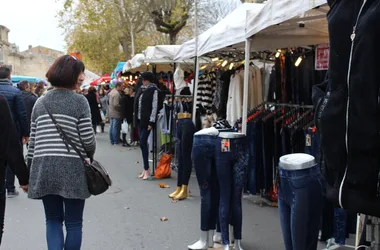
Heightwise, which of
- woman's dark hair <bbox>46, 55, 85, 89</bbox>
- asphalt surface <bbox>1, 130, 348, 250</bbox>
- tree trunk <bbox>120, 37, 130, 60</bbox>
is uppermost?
tree trunk <bbox>120, 37, 130, 60</bbox>

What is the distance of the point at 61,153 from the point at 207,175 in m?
1.57

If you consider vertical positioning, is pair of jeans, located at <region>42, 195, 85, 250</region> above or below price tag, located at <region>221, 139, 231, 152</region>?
below

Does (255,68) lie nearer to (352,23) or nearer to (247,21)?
(247,21)

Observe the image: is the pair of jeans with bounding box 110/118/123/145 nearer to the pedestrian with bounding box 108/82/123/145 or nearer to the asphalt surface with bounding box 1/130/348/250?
the pedestrian with bounding box 108/82/123/145

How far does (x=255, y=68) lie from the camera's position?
723 centimetres

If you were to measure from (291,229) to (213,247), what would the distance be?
5.43ft

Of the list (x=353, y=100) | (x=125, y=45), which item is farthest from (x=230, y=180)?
(x=125, y=45)

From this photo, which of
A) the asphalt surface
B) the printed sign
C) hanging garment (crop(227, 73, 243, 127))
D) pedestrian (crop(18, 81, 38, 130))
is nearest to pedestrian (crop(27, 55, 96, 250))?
the asphalt surface

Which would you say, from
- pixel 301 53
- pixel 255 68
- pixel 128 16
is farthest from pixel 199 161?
pixel 128 16

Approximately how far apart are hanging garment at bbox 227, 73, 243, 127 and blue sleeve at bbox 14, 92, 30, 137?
3.27 m

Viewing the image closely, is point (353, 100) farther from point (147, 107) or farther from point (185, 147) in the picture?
point (147, 107)

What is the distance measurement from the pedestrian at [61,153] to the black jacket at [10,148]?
107 millimetres

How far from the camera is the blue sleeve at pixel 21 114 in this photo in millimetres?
6688

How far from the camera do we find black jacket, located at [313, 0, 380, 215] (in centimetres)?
159
